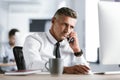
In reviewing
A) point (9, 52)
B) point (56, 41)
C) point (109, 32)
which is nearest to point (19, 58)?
point (56, 41)

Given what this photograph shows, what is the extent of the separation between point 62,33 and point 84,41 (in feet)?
11.0

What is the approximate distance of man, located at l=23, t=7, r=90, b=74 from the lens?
2238 millimetres

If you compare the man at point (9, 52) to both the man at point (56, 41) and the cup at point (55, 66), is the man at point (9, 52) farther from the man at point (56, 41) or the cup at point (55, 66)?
the cup at point (55, 66)

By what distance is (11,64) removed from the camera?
15.4 feet

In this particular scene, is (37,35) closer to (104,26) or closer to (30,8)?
(104,26)

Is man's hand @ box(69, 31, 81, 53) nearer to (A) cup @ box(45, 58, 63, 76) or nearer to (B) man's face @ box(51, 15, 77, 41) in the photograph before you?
(B) man's face @ box(51, 15, 77, 41)

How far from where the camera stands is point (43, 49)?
7.82 feet

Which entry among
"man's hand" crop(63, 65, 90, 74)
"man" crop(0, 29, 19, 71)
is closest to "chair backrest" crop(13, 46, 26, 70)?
"man's hand" crop(63, 65, 90, 74)

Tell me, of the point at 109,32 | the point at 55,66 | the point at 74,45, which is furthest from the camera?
the point at 74,45

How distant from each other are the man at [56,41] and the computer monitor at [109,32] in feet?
1.64

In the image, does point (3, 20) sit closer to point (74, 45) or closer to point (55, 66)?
point (74, 45)

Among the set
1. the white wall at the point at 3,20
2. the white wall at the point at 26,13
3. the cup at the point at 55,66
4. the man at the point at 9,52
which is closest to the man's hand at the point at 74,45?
the cup at the point at 55,66

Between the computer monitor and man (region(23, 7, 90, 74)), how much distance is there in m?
0.50

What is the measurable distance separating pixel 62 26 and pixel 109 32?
29.6 inches
